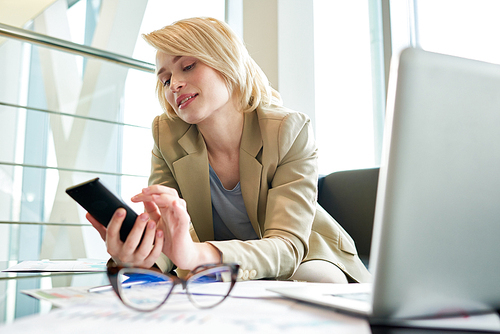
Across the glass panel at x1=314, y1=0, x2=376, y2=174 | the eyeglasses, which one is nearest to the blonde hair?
the eyeglasses

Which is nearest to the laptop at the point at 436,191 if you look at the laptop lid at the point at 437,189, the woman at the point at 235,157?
the laptop lid at the point at 437,189

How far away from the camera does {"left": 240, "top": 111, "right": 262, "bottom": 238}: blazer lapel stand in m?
1.08

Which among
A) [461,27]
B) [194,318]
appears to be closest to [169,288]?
[194,318]

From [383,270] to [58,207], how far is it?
2.26 meters

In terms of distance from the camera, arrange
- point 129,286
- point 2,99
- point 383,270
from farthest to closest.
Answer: point 2,99, point 129,286, point 383,270

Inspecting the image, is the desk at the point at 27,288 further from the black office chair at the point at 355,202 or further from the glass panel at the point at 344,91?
the glass panel at the point at 344,91

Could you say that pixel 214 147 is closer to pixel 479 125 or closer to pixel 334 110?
pixel 479 125

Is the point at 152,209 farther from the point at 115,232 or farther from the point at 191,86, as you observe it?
the point at 191,86

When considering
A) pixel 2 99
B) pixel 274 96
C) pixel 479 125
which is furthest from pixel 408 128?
pixel 2 99

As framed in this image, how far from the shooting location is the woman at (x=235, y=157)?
0.98 meters

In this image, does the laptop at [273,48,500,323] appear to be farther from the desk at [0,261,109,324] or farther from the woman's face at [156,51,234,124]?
the woman's face at [156,51,234,124]

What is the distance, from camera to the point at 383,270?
0.34 meters

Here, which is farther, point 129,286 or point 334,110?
point 334,110

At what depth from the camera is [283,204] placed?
0.95m
